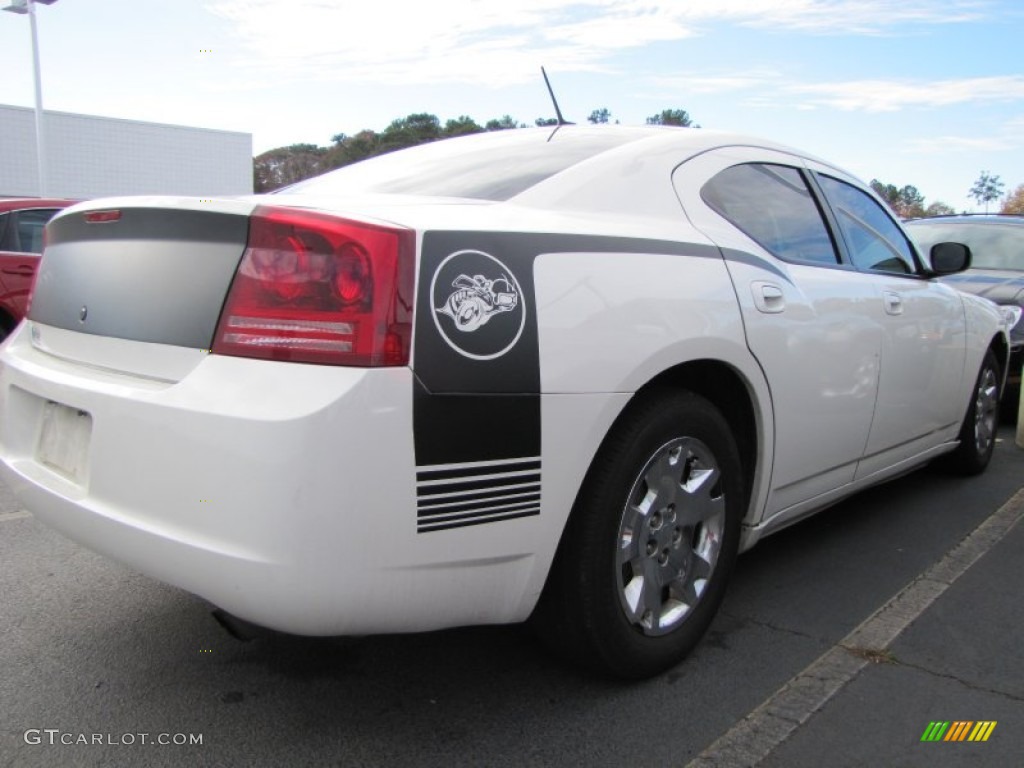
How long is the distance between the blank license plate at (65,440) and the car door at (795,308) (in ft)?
5.97

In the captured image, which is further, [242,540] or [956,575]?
[956,575]

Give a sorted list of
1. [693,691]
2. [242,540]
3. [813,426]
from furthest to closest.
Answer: [813,426] < [693,691] < [242,540]

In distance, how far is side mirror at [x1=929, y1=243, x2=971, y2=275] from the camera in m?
4.17

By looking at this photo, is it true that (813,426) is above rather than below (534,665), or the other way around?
above

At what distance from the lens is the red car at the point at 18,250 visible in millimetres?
6336

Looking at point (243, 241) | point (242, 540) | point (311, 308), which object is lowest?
point (242, 540)

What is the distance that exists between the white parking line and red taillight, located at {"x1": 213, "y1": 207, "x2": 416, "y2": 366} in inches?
50.9

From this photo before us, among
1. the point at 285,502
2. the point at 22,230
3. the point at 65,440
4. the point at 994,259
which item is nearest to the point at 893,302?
the point at 285,502

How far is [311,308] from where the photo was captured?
1.84 metres

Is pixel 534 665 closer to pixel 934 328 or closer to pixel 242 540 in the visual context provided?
pixel 242 540

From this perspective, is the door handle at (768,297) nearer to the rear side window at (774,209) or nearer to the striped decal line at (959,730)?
the rear side window at (774,209)

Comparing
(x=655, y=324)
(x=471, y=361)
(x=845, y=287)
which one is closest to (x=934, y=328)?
(x=845, y=287)

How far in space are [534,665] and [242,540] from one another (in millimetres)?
1123

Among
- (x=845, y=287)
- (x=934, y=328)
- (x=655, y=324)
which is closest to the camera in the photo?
(x=655, y=324)
